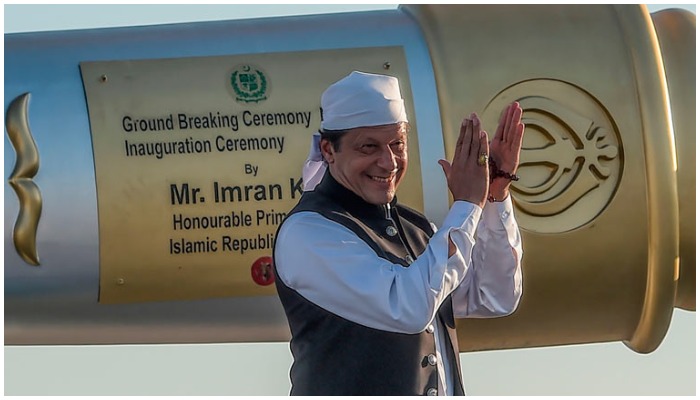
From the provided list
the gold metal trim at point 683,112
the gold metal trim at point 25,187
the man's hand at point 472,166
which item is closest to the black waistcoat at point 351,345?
the man's hand at point 472,166

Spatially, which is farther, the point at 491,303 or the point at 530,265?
the point at 530,265

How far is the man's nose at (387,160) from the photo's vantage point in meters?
3.46

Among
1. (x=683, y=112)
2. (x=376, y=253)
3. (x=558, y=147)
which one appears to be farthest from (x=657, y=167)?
(x=376, y=253)

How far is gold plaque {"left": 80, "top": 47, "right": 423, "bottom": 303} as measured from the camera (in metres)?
4.87

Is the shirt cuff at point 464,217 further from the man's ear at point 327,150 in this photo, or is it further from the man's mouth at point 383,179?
the man's ear at point 327,150

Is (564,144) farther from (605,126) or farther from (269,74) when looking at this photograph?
(269,74)

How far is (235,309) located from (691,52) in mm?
1898

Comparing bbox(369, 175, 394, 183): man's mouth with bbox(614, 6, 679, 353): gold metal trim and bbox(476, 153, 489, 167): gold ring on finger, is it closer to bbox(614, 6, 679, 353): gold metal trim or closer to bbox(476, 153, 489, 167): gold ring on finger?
bbox(476, 153, 489, 167): gold ring on finger

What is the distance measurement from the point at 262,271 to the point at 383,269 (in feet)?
5.50

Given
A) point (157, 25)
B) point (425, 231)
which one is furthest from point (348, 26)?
point (425, 231)

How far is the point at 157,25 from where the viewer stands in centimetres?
514

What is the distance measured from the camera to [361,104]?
348 centimetres

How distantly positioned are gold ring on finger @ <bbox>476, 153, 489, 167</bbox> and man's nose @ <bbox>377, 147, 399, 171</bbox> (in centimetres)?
20

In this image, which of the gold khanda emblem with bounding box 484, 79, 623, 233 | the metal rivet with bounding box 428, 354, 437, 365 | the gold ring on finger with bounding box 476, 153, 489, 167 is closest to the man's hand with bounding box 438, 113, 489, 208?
the gold ring on finger with bounding box 476, 153, 489, 167
